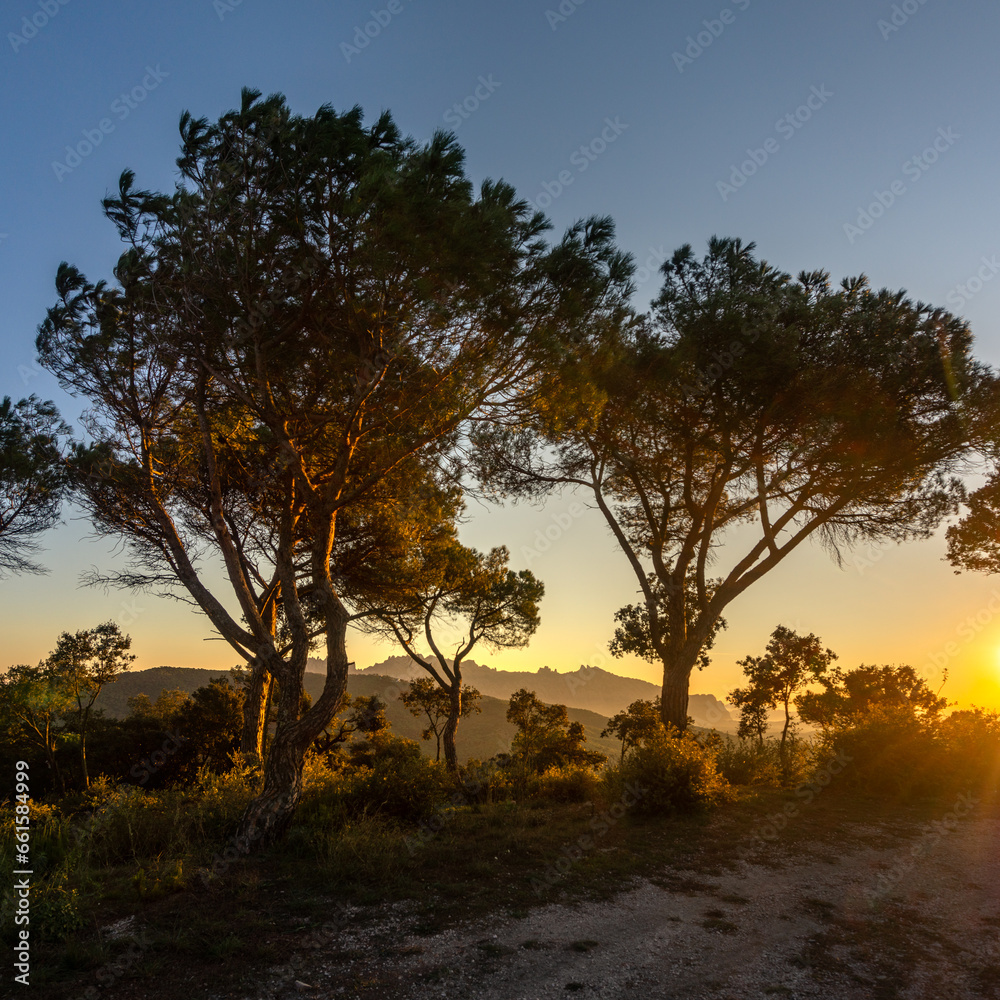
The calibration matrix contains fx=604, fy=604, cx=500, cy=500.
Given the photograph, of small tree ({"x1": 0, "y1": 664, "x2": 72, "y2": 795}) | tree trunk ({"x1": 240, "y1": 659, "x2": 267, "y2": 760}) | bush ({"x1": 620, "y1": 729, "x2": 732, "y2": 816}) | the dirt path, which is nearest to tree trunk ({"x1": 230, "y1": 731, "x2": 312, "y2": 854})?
the dirt path

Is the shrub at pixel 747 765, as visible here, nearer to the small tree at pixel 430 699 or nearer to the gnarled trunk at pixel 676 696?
the gnarled trunk at pixel 676 696

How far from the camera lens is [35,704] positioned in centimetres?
1784

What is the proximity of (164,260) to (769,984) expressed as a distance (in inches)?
404

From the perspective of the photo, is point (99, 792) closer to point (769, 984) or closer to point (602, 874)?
point (602, 874)

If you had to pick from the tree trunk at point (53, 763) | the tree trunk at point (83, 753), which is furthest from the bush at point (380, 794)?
the tree trunk at point (53, 763)

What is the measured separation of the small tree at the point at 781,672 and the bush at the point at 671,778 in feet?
60.6

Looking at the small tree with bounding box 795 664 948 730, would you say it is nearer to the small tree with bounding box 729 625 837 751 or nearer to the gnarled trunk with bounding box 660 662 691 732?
the small tree with bounding box 729 625 837 751

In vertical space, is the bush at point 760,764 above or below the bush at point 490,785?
above

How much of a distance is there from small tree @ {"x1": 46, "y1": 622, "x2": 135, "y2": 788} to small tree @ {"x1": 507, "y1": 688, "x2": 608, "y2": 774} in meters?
14.2

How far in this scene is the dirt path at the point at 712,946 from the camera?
13.0 ft

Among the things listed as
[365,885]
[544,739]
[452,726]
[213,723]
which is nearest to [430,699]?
[452,726]

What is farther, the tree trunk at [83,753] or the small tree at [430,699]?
the small tree at [430,699]

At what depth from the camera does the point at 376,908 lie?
17.5ft

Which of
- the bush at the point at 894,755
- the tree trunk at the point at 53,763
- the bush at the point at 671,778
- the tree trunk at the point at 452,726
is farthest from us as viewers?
the tree trunk at the point at 452,726
